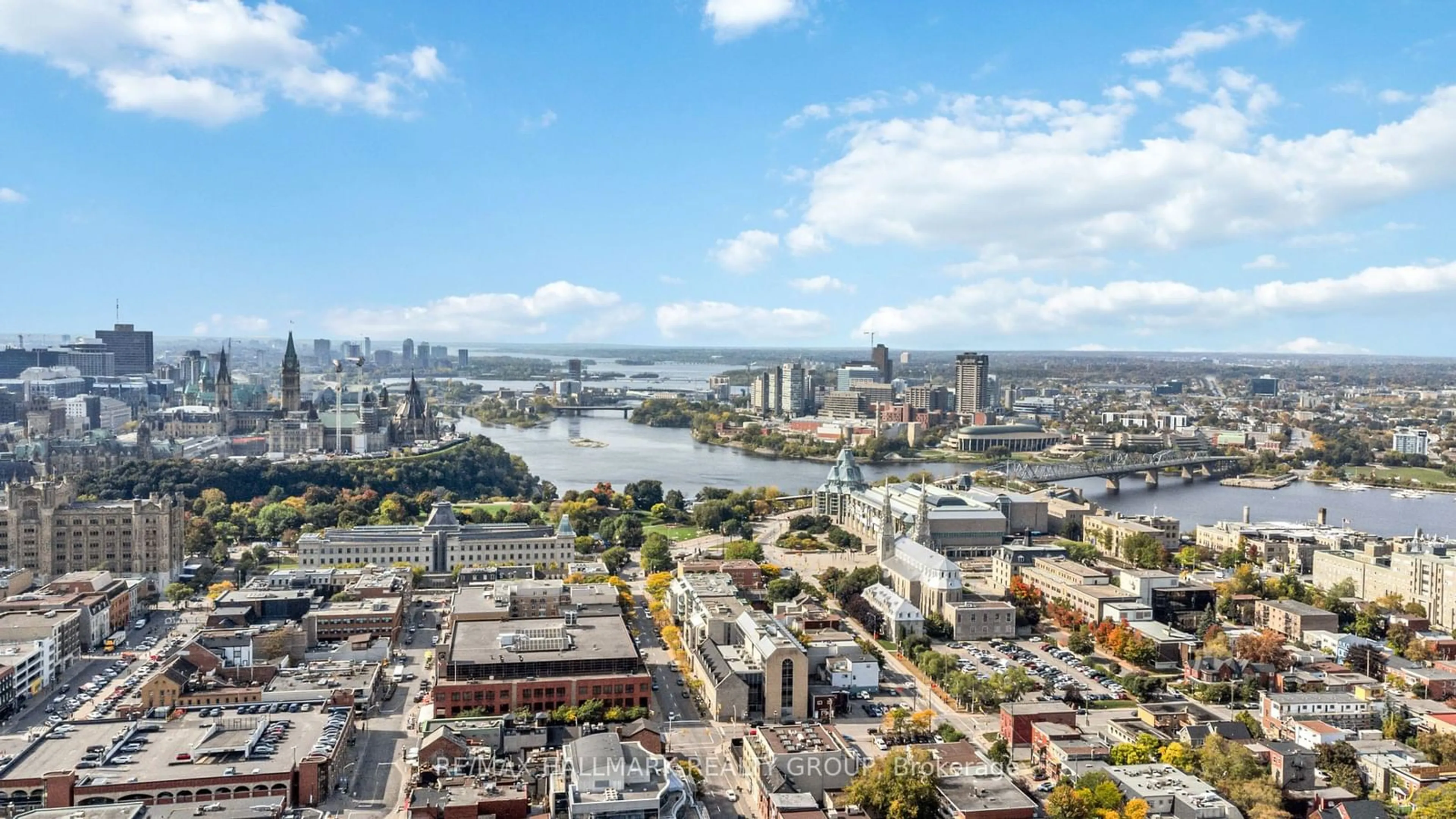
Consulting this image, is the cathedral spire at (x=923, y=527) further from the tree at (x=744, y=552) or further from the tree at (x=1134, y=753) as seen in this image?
the tree at (x=1134, y=753)

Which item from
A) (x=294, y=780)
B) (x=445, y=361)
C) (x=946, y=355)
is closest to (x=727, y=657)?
(x=294, y=780)

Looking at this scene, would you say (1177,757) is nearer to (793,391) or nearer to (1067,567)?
(1067,567)

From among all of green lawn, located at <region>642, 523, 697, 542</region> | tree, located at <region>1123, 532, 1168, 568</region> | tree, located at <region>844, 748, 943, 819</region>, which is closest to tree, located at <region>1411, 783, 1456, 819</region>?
tree, located at <region>844, 748, 943, 819</region>

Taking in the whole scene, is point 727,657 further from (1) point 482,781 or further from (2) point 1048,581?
(2) point 1048,581

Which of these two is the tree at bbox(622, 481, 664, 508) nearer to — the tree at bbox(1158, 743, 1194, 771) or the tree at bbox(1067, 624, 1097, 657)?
the tree at bbox(1067, 624, 1097, 657)

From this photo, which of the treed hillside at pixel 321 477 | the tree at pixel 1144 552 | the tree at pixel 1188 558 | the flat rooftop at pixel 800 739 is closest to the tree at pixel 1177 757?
the flat rooftop at pixel 800 739

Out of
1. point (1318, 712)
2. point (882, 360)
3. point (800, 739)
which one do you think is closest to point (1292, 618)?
point (1318, 712)
